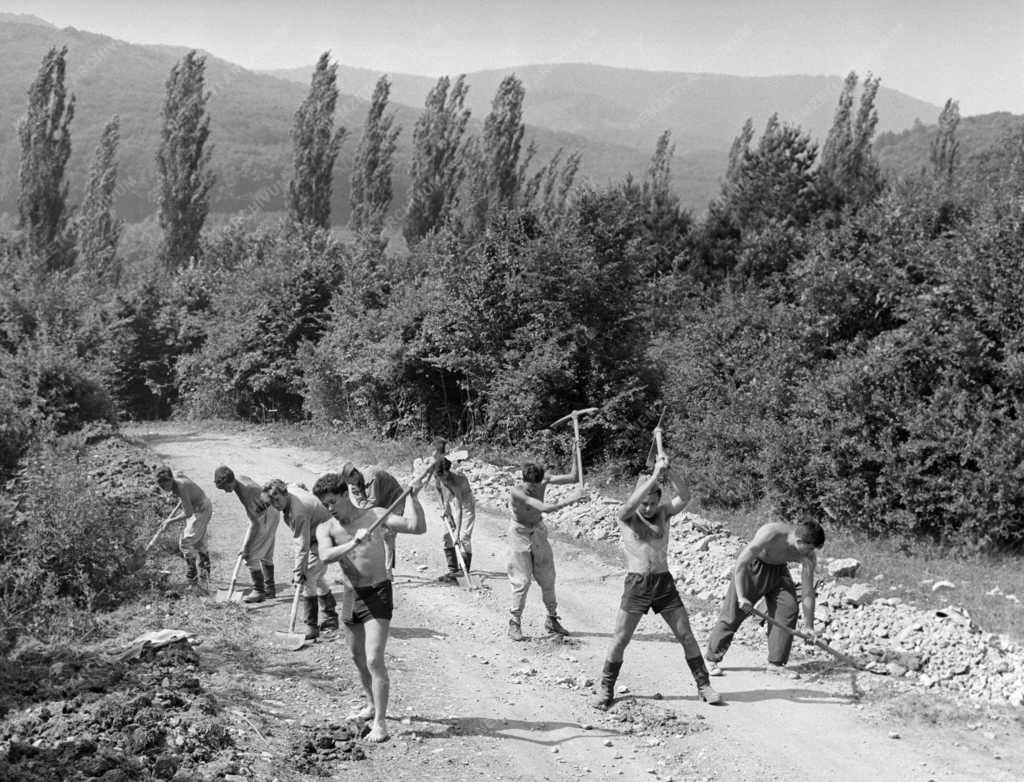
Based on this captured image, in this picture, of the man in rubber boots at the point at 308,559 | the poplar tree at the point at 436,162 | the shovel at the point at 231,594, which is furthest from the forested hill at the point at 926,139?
the shovel at the point at 231,594

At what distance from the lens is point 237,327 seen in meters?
33.7

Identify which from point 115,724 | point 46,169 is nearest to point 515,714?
point 115,724

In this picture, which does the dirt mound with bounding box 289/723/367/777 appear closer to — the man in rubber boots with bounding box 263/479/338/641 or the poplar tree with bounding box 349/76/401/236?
the man in rubber boots with bounding box 263/479/338/641

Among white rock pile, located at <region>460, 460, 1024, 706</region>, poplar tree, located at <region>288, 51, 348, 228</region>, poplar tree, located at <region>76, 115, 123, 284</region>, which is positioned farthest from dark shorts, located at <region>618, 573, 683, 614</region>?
poplar tree, located at <region>76, 115, 123, 284</region>

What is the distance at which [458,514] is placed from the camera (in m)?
13.1

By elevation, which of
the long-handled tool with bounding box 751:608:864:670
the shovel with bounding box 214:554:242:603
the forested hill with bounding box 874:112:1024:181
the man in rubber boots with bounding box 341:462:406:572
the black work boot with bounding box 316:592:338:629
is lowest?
the shovel with bounding box 214:554:242:603

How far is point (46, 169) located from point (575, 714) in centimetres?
4913

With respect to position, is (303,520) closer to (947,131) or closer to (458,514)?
(458,514)

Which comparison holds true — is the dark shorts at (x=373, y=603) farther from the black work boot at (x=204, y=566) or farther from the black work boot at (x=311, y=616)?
the black work boot at (x=204, y=566)

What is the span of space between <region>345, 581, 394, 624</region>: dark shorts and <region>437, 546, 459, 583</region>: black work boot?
5.16 metres

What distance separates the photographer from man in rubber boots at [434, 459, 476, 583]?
506 inches

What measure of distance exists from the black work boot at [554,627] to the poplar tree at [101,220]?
157 ft

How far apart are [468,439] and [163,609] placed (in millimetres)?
13039

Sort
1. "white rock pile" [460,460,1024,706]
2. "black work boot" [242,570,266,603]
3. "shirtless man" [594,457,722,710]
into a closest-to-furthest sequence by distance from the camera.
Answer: "shirtless man" [594,457,722,710] < "white rock pile" [460,460,1024,706] < "black work boot" [242,570,266,603]
